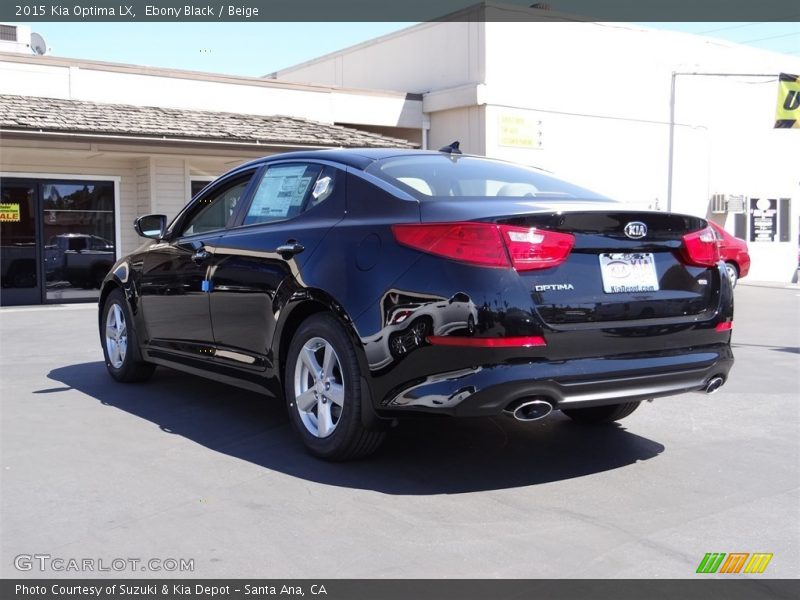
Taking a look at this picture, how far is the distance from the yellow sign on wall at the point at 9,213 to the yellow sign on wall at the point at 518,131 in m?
9.85

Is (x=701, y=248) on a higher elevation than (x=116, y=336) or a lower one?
higher

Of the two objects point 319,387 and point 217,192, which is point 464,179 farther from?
point 217,192

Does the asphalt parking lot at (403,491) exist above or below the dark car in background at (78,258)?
below

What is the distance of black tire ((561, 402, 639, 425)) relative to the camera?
17.9 ft

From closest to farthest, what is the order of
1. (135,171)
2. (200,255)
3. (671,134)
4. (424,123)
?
(200,255), (135,171), (424,123), (671,134)

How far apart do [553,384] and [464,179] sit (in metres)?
1.51

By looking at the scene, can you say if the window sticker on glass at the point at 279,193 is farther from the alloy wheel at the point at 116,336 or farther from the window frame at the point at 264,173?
the alloy wheel at the point at 116,336

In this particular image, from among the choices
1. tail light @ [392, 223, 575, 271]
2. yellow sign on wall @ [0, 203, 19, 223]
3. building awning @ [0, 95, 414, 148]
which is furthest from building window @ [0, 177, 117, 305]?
tail light @ [392, 223, 575, 271]

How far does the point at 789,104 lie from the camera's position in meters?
19.8

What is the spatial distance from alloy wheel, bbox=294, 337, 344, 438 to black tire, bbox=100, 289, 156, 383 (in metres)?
2.39

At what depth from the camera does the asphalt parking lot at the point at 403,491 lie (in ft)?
11.3

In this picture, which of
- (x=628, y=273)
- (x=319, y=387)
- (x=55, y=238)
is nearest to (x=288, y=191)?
(x=319, y=387)

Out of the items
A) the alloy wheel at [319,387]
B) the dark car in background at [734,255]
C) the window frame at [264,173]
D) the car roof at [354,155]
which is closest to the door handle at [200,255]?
the window frame at [264,173]
